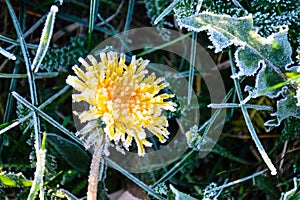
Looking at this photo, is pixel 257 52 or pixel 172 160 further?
pixel 172 160

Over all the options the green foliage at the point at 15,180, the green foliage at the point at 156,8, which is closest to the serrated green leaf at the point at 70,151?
the green foliage at the point at 15,180

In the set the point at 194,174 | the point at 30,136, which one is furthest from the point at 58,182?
the point at 194,174

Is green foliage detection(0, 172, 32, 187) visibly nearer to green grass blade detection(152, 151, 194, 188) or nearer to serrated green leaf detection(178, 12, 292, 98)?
green grass blade detection(152, 151, 194, 188)

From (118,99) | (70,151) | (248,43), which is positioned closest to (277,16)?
(248,43)

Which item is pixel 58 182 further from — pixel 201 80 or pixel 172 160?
pixel 201 80

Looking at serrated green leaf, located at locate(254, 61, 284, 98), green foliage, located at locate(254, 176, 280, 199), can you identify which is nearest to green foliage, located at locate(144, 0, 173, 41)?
serrated green leaf, located at locate(254, 61, 284, 98)
